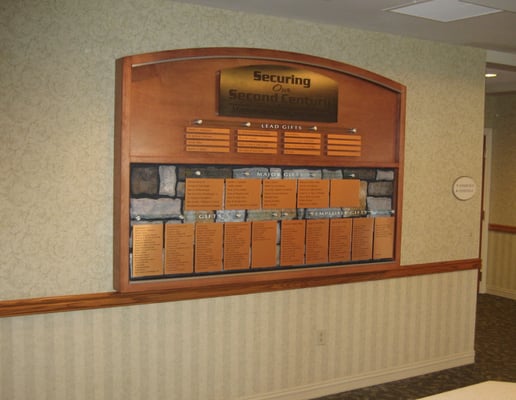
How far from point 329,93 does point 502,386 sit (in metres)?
2.49

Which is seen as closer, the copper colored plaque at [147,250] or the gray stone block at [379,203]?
the copper colored plaque at [147,250]

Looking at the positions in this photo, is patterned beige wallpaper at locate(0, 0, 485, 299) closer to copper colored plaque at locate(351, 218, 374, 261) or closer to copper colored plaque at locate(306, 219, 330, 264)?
copper colored plaque at locate(306, 219, 330, 264)

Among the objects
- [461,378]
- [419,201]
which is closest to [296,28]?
[419,201]

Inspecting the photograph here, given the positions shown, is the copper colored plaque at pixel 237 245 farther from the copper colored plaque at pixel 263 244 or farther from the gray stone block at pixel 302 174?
the gray stone block at pixel 302 174

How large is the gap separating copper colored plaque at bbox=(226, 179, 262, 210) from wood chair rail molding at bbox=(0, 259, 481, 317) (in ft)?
1.82

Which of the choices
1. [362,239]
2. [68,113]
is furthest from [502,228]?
[68,113]

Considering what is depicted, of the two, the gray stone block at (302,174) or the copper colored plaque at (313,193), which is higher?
the gray stone block at (302,174)

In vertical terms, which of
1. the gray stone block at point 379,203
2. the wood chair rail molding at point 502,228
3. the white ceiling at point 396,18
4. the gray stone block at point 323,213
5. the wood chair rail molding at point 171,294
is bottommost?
the wood chair rail molding at point 171,294

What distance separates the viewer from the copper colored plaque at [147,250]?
143 inches

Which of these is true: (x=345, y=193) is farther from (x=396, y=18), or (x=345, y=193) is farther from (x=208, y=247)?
(x=396, y=18)

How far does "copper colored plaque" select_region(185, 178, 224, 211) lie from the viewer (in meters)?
3.82

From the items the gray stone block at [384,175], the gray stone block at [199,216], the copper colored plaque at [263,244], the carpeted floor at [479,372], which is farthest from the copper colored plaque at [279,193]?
the carpeted floor at [479,372]

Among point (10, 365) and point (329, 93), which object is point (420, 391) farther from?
point (10, 365)

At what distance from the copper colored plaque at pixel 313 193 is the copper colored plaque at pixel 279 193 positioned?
0.17ft
